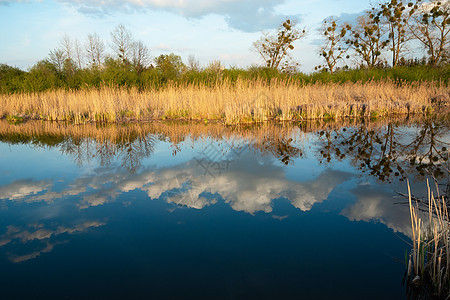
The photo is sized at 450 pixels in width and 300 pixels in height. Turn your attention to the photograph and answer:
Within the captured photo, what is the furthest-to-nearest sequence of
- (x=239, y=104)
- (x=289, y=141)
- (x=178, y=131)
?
(x=239, y=104) < (x=178, y=131) < (x=289, y=141)

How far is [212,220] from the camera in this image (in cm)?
376

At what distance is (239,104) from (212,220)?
9.14m

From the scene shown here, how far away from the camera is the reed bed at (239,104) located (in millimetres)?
12781

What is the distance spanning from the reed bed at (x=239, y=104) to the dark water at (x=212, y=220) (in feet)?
17.2

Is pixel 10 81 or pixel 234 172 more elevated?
pixel 10 81

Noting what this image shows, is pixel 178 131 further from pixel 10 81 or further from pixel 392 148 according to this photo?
pixel 10 81

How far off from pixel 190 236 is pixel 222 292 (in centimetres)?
97

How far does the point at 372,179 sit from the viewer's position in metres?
5.13

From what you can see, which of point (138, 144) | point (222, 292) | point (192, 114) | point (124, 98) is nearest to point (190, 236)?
point (222, 292)

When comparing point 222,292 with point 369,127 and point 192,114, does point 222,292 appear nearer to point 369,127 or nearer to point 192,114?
point 369,127

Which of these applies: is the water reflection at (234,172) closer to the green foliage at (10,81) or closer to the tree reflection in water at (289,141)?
the tree reflection in water at (289,141)

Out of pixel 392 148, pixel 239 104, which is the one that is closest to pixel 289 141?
pixel 392 148

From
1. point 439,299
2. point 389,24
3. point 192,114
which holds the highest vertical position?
point 389,24

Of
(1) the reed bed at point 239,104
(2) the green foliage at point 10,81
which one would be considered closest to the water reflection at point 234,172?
(1) the reed bed at point 239,104
